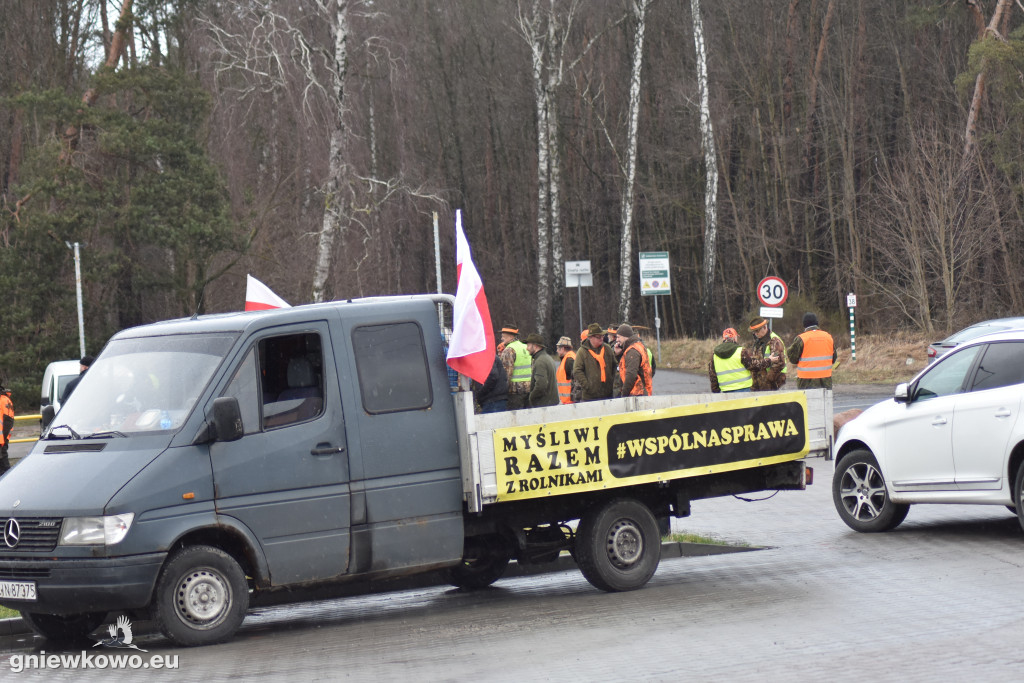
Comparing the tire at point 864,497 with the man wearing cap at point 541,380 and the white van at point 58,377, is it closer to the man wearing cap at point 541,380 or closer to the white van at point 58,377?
the man wearing cap at point 541,380

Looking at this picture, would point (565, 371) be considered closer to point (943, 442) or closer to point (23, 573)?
point (943, 442)

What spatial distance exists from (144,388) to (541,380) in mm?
7833

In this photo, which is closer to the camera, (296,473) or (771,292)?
(296,473)

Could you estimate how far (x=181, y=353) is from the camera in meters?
8.80

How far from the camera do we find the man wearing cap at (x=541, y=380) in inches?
631

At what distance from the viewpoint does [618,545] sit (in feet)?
32.4

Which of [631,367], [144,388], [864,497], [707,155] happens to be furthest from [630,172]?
[144,388]

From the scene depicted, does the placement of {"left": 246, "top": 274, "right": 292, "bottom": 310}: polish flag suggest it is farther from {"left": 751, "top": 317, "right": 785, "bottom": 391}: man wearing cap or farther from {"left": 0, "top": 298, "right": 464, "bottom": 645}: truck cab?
{"left": 751, "top": 317, "right": 785, "bottom": 391}: man wearing cap

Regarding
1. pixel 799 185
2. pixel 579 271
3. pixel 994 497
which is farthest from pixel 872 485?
pixel 799 185

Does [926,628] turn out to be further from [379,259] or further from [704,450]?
[379,259]

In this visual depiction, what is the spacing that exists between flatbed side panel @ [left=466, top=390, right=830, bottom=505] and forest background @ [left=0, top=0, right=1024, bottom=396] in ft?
66.2

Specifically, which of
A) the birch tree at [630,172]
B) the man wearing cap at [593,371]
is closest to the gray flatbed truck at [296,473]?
the man wearing cap at [593,371]

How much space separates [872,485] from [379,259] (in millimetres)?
38012

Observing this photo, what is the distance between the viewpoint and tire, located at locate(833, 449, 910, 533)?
39.4ft
